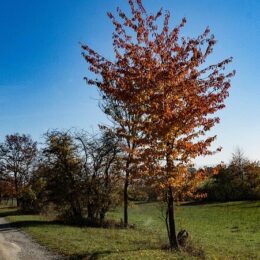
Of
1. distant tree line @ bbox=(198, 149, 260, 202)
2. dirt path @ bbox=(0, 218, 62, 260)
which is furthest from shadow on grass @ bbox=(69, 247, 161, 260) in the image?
distant tree line @ bbox=(198, 149, 260, 202)

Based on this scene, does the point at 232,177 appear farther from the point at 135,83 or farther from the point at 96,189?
the point at 135,83

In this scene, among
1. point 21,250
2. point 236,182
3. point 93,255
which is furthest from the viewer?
point 236,182

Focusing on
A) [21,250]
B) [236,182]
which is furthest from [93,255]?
[236,182]

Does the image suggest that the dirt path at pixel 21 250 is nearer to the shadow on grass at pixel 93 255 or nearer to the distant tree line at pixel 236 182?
the shadow on grass at pixel 93 255

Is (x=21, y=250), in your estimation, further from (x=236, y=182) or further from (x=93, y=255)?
(x=236, y=182)

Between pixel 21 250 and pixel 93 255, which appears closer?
pixel 93 255

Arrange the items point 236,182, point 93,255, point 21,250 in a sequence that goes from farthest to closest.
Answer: point 236,182, point 21,250, point 93,255

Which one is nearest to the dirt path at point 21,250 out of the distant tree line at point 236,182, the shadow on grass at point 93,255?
the shadow on grass at point 93,255

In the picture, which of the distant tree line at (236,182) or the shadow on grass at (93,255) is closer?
the shadow on grass at (93,255)

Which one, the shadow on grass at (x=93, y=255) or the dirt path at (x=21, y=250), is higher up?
the dirt path at (x=21, y=250)

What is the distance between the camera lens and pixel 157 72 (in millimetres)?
15703

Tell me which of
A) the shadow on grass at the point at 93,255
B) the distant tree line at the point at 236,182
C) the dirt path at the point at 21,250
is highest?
the distant tree line at the point at 236,182

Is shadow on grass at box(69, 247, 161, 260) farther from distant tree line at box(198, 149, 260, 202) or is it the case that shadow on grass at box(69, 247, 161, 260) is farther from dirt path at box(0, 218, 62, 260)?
distant tree line at box(198, 149, 260, 202)

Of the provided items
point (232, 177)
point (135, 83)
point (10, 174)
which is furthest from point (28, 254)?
point (232, 177)
